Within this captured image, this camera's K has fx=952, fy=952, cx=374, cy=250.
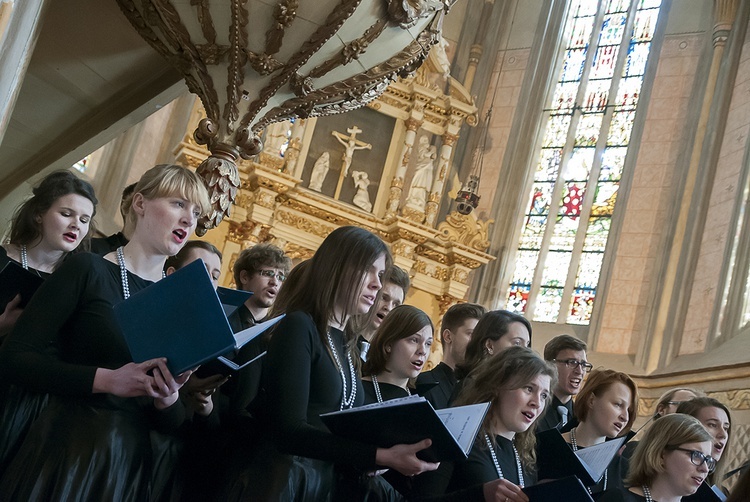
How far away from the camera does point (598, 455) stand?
3.29m

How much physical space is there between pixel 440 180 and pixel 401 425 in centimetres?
976

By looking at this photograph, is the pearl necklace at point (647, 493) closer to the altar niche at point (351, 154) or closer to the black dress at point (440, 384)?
the black dress at point (440, 384)

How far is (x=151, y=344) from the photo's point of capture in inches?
83.4

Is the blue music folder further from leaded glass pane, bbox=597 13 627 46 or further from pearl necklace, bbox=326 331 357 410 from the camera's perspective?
leaded glass pane, bbox=597 13 627 46

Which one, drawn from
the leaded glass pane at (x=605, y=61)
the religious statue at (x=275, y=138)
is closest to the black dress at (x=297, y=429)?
the religious statue at (x=275, y=138)

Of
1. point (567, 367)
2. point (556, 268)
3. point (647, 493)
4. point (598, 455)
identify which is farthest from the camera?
point (556, 268)

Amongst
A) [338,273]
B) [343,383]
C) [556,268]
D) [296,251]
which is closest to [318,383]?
[343,383]

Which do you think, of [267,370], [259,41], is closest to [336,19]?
[259,41]

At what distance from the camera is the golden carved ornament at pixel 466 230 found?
11617mm

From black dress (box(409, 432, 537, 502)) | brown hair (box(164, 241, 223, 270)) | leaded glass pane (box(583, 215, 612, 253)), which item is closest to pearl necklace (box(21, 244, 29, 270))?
brown hair (box(164, 241, 223, 270))

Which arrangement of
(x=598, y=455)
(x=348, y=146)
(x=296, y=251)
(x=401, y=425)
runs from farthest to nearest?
1. (x=348, y=146)
2. (x=296, y=251)
3. (x=598, y=455)
4. (x=401, y=425)

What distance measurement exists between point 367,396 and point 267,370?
0.82 m

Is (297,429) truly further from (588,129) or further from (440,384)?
(588,129)

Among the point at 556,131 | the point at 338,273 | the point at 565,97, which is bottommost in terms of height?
the point at 338,273
